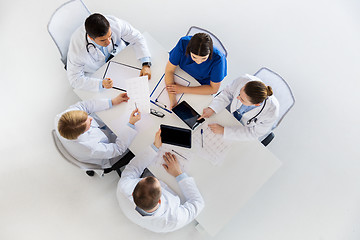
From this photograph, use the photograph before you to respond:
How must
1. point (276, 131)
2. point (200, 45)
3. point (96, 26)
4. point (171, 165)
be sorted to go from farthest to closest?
point (276, 131)
point (171, 165)
point (96, 26)
point (200, 45)

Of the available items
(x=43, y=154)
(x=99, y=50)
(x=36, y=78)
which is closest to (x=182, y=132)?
(x=99, y=50)

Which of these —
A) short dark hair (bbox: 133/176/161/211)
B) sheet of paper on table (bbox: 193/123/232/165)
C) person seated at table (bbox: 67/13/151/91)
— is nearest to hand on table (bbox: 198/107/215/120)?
sheet of paper on table (bbox: 193/123/232/165)

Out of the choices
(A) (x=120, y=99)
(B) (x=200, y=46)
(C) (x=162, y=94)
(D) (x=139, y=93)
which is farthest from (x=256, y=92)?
(A) (x=120, y=99)

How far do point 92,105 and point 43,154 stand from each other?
1.02 meters

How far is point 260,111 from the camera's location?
1693mm

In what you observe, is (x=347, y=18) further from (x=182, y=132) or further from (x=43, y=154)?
(x=43, y=154)

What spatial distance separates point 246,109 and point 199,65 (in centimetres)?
46

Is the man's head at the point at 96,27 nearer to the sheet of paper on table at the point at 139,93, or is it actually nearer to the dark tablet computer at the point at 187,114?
the sheet of paper on table at the point at 139,93

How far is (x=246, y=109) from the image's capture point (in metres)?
1.80

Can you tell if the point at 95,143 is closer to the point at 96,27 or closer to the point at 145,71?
the point at 145,71

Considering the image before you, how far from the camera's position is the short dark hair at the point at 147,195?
4.49 feet

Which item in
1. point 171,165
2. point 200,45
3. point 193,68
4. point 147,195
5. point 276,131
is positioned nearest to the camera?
point 147,195

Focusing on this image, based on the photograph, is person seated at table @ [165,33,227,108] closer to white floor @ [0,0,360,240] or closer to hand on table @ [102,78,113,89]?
hand on table @ [102,78,113,89]

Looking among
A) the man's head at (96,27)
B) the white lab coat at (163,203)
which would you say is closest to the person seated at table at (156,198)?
the white lab coat at (163,203)
